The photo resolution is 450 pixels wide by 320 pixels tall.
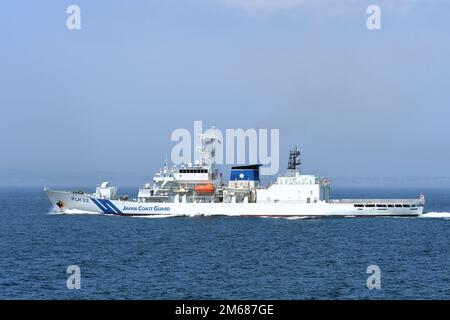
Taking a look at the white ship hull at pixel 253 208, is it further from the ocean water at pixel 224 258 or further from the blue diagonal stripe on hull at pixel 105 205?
the ocean water at pixel 224 258

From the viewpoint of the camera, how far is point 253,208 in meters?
77.6

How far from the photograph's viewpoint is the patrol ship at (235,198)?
77562 mm

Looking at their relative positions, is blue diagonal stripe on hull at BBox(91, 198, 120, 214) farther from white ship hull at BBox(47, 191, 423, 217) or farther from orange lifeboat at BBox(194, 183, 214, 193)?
orange lifeboat at BBox(194, 183, 214, 193)

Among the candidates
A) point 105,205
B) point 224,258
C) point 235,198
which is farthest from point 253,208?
point 224,258

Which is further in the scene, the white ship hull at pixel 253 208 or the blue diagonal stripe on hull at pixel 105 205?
the blue diagonal stripe on hull at pixel 105 205

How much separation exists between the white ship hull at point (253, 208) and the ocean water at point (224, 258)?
189 cm

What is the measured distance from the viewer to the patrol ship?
77.6m

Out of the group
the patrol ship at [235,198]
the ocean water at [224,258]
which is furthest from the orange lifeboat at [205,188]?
the ocean water at [224,258]

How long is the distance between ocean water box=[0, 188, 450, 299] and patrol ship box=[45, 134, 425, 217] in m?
2.30

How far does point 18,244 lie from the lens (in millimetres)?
56000

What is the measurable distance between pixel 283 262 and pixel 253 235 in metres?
15.7

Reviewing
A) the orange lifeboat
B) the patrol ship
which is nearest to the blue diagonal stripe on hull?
the patrol ship

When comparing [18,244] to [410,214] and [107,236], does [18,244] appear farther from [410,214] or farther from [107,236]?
[410,214]
